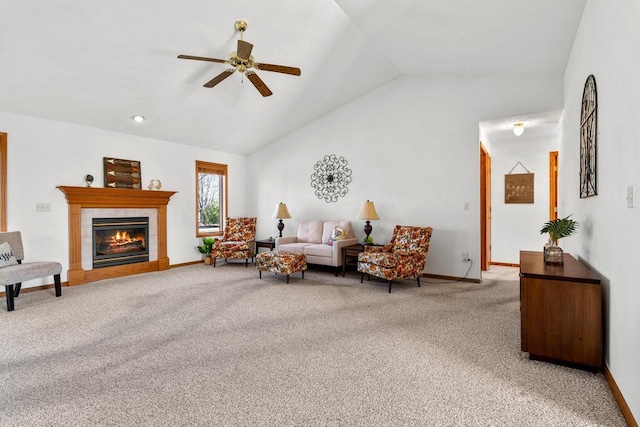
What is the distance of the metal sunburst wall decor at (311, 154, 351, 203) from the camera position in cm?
625

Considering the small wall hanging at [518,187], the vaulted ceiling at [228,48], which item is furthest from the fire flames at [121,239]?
the small wall hanging at [518,187]

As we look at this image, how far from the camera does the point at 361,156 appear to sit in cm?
604

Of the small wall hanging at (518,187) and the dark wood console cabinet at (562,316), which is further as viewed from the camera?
the small wall hanging at (518,187)

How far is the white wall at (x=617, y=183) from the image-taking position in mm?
1691

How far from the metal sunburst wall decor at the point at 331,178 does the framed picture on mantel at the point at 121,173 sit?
10.1ft

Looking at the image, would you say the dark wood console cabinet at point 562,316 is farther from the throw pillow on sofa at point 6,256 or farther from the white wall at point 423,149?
the throw pillow on sofa at point 6,256

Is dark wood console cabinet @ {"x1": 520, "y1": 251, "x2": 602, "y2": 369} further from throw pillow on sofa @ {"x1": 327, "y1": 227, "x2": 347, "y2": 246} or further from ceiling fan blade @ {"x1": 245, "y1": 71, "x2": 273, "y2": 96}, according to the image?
throw pillow on sofa @ {"x1": 327, "y1": 227, "x2": 347, "y2": 246}

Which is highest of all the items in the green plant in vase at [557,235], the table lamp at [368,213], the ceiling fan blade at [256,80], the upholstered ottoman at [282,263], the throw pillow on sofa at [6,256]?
the ceiling fan blade at [256,80]

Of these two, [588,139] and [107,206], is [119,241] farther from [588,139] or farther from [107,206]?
[588,139]

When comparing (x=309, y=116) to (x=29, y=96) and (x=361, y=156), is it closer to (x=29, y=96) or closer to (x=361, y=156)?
(x=361, y=156)

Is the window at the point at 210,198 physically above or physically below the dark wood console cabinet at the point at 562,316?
above

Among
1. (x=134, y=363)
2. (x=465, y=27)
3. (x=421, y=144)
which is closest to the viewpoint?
(x=134, y=363)

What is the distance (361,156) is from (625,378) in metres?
4.73

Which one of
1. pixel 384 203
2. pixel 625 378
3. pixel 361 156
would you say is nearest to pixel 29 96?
pixel 361 156
